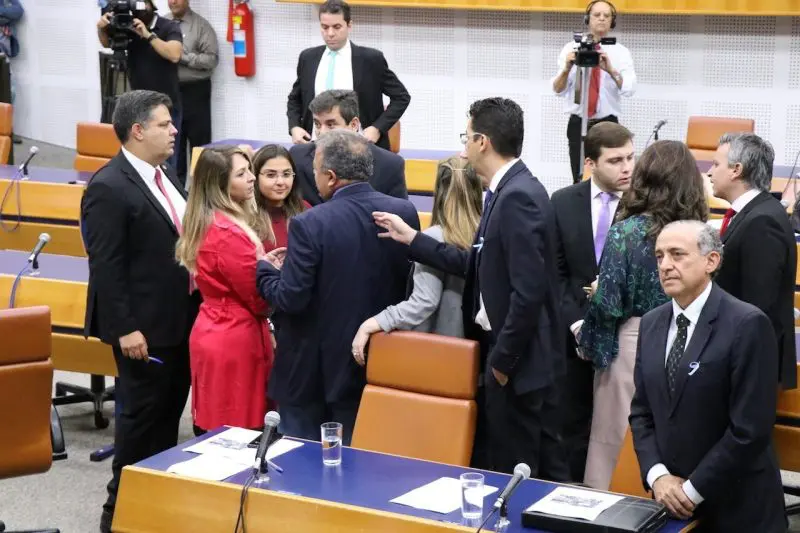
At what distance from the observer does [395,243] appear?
4.47 m

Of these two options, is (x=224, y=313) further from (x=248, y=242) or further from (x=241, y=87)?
(x=241, y=87)

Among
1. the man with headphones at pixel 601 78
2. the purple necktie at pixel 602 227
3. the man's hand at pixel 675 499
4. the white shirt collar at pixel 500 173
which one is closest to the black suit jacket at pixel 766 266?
the purple necktie at pixel 602 227

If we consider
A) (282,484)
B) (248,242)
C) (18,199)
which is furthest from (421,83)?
(282,484)

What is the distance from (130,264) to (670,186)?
2112 millimetres

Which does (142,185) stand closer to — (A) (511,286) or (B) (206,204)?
(B) (206,204)

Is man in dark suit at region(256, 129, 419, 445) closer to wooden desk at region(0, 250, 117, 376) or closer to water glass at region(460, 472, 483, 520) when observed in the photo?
water glass at region(460, 472, 483, 520)

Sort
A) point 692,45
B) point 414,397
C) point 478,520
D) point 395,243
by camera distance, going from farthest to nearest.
→ point 692,45 < point 395,243 < point 414,397 < point 478,520

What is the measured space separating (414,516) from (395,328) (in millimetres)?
1143

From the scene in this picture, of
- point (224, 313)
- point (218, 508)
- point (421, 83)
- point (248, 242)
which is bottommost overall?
point (218, 508)

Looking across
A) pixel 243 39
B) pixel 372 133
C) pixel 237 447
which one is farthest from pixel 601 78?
pixel 237 447

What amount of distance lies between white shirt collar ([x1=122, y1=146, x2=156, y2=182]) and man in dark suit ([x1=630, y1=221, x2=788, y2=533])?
88.0 inches

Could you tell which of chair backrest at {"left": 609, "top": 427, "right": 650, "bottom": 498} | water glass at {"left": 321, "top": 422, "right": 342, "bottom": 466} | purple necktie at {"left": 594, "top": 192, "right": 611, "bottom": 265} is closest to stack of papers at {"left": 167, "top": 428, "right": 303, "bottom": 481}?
water glass at {"left": 321, "top": 422, "right": 342, "bottom": 466}

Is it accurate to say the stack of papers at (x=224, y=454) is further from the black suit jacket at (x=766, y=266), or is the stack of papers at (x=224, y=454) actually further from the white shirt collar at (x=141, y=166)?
the black suit jacket at (x=766, y=266)

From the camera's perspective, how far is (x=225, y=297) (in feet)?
15.2
